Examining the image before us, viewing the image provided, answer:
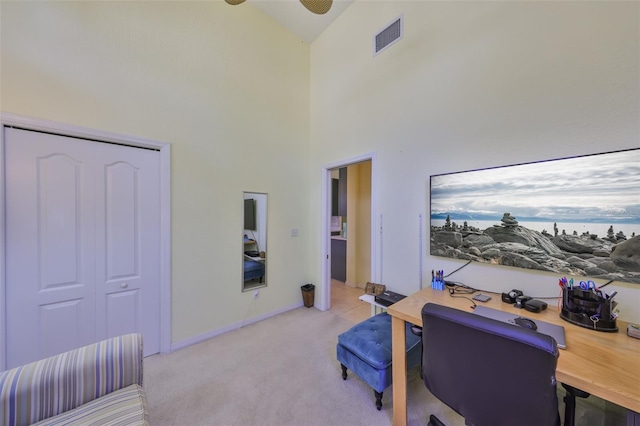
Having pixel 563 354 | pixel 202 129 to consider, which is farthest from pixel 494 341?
pixel 202 129

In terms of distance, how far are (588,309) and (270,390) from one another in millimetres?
2192

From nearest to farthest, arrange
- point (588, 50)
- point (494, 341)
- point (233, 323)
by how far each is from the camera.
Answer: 1. point (494, 341)
2. point (588, 50)
3. point (233, 323)

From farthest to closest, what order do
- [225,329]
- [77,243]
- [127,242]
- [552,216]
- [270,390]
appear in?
[225,329] < [127,242] < [77,243] < [270,390] < [552,216]

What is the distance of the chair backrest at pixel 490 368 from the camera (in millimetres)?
841

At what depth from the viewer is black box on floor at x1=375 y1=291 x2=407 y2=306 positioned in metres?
2.25

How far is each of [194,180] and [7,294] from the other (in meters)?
1.61

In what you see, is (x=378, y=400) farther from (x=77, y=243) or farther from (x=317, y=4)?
(x=317, y=4)

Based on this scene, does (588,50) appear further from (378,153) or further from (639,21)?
(378,153)

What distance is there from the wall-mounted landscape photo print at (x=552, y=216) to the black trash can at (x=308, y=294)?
2.05 m

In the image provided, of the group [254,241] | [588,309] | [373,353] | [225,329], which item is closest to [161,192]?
[254,241]

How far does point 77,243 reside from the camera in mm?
1966

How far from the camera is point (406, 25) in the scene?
7.87 ft

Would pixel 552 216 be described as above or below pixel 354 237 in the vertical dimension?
above

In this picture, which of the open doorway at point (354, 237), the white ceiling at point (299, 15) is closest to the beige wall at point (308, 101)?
the white ceiling at point (299, 15)
